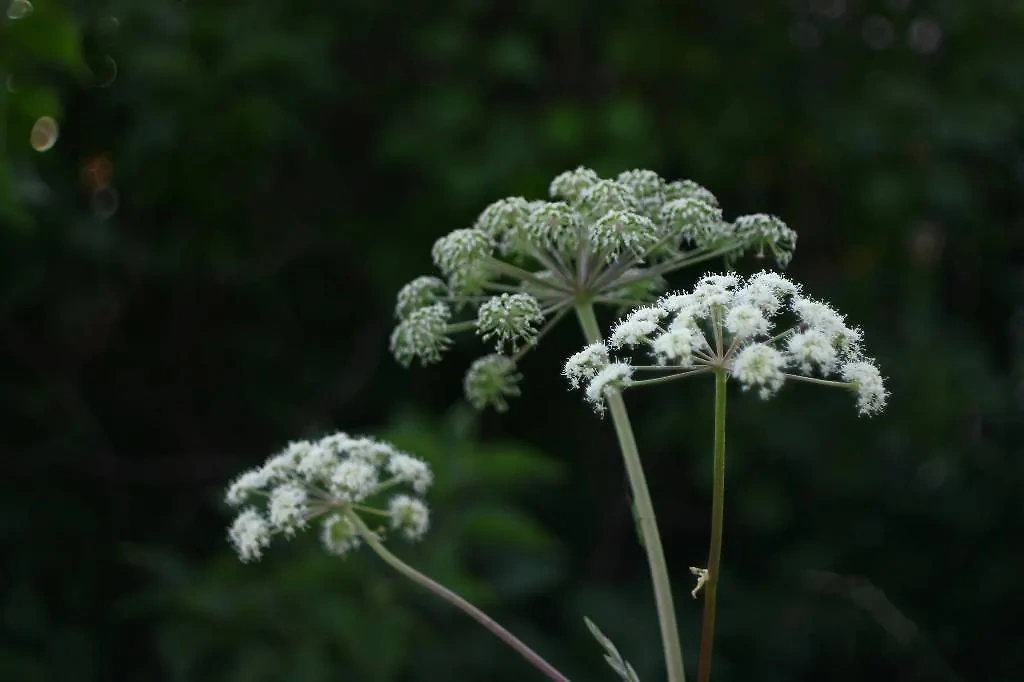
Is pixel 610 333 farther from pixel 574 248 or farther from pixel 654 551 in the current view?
pixel 654 551

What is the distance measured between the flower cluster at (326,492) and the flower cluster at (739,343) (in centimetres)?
43

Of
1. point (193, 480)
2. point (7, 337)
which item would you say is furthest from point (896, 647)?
point (7, 337)

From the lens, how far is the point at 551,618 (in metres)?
6.10

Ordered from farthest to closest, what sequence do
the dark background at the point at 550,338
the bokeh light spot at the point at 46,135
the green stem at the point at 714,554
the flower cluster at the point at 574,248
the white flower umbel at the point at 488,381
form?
the dark background at the point at 550,338 → the bokeh light spot at the point at 46,135 → the white flower umbel at the point at 488,381 → the flower cluster at the point at 574,248 → the green stem at the point at 714,554

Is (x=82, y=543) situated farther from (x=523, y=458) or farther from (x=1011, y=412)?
(x=1011, y=412)

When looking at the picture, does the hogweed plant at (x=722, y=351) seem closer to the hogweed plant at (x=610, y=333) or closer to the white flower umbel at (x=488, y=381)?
the hogweed plant at (x=610, y=333)

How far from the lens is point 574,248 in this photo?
185 centimetres

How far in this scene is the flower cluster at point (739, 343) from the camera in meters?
1.47

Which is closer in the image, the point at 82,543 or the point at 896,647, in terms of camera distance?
the point at 82,543

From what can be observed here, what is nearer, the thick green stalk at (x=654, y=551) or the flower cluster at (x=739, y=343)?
the flower cluster at (x=739, y=343)

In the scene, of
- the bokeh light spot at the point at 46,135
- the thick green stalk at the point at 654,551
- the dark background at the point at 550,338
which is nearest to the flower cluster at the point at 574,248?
the thick green stalk at the point at 654,551

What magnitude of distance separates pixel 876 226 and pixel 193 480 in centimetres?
361

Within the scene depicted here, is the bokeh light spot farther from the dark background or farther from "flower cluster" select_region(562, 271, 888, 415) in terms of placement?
"flower cluster" select_region(562, 271, 888, 415)

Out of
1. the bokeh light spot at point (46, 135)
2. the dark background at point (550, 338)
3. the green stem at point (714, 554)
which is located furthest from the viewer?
the dark background at point (550, 338)
